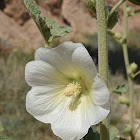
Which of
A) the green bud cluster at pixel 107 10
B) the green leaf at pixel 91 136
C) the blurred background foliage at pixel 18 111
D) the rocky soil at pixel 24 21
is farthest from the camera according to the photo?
the rocky soil at pixel 24 21

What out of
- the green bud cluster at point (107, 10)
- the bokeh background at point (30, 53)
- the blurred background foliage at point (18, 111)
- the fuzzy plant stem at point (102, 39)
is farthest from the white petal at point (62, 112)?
the blurred background foliage at point (18, 111)

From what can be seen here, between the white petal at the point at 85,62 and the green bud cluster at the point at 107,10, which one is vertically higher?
the green bud cluster at the point at 107,10

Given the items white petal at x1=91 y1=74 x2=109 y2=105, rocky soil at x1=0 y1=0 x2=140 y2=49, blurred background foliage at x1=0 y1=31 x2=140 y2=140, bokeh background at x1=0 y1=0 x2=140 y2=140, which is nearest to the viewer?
white petal at x1=91 y1=74 x2=109 y2=105

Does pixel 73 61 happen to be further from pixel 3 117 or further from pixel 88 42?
pixel 88 42

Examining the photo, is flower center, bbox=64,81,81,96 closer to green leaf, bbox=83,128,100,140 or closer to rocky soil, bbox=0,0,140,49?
green leaf, bbox=83,128,100,140

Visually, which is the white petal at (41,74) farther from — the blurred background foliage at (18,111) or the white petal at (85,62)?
the blurred background foliage at (18,111)

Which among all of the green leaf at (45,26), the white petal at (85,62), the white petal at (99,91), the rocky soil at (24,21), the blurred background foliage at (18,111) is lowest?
the blurred background foliage at (18,111)

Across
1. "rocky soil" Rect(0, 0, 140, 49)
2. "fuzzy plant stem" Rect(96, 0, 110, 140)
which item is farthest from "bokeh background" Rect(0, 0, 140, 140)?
"fuzzy plant stem" Rect(96, 0, 110, 140)

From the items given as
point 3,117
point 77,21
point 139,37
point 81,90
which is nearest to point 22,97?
point 3,117
